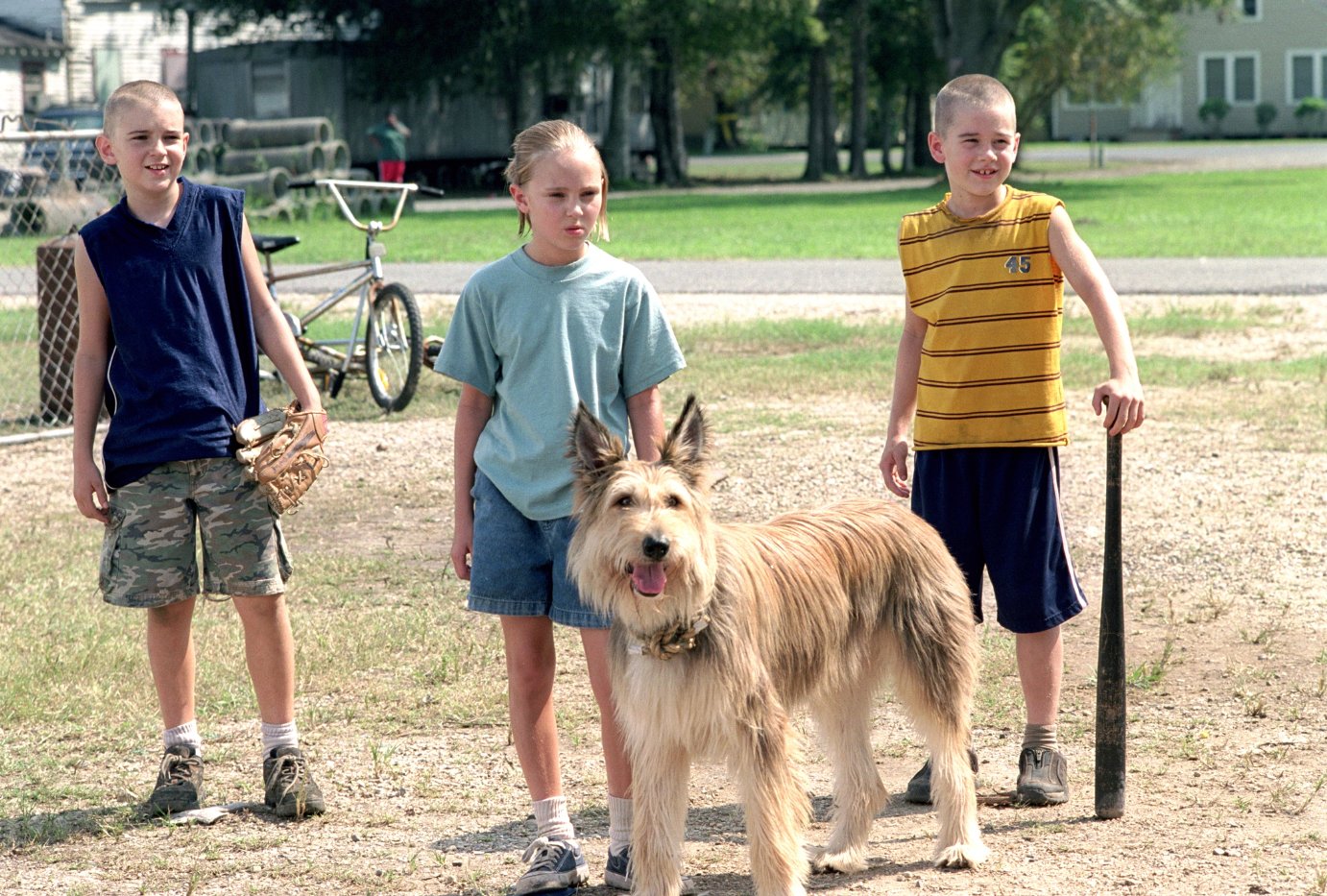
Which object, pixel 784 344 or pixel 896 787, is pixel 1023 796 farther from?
pixel 784 344

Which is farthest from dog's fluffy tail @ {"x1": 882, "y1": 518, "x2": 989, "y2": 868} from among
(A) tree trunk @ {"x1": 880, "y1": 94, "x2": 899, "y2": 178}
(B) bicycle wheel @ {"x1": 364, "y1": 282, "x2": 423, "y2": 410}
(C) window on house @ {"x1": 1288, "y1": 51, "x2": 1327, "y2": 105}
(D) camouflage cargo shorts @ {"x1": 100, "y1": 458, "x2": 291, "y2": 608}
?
(C) window on house @ {"x1": 1288, "y1": 51, "x2": 1327, "y2": 105}

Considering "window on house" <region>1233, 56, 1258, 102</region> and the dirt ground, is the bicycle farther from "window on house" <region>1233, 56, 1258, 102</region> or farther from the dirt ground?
"window on house" <region>1233, 56, 1258, 102</region>

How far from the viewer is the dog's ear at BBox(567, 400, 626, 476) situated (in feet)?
12.9

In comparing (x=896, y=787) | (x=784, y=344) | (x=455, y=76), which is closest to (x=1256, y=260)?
(x=784, y=344)

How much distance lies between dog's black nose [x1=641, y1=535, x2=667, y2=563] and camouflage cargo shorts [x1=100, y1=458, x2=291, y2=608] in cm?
181

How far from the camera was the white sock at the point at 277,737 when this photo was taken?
5.14 metres

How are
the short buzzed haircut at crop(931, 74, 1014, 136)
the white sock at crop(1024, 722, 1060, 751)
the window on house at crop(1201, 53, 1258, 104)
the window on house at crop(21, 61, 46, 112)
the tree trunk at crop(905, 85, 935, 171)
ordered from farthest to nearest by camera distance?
the window on house at crop(1201, 53, 1258, 104), the tree trunk at crop(905, 85, 935, 171), the window on house at crop(21, 61, 46, 112), the white sock at crop(1024, 722, 1060, 751), the short buzzed haircut at crop(931, 74, 1014, 136)

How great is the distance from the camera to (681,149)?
50281 millimetres

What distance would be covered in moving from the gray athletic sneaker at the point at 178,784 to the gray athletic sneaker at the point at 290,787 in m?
0.23

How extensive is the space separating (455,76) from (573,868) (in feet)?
147

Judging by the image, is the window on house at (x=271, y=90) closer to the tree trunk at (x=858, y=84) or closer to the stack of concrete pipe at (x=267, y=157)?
the stack of concrete pipe at (x=267, y=157)

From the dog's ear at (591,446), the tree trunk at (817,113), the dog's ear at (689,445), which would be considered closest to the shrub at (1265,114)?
the tree trunk at (817,113)

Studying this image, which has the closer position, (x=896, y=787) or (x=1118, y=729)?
(x=1118, y=729)

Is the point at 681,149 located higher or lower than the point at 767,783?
higher
